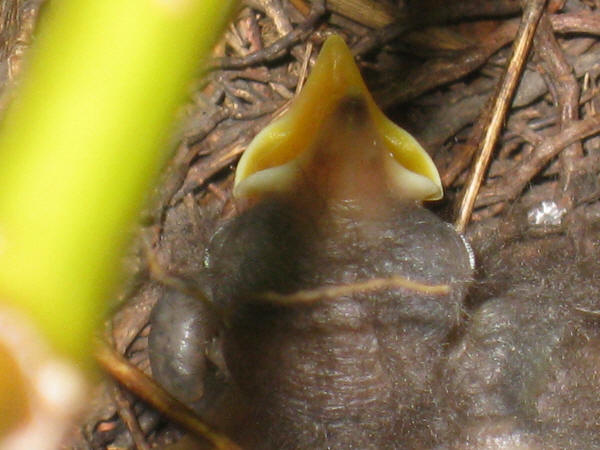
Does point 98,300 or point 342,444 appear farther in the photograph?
point 342,444

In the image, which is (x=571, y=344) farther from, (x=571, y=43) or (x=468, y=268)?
(x=571, y=43)

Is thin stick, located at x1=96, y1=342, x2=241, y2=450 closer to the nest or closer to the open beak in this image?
the nest

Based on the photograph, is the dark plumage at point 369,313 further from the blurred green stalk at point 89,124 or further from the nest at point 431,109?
the blurred green stalk at point 89,124

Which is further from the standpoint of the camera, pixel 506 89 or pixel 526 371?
pixel 506 89

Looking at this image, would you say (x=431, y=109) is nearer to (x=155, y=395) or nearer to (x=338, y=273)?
(x=338, y=273)

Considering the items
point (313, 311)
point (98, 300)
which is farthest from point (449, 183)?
point (98, 300)

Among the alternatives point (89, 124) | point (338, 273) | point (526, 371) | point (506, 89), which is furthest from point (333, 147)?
point (89, 124)
